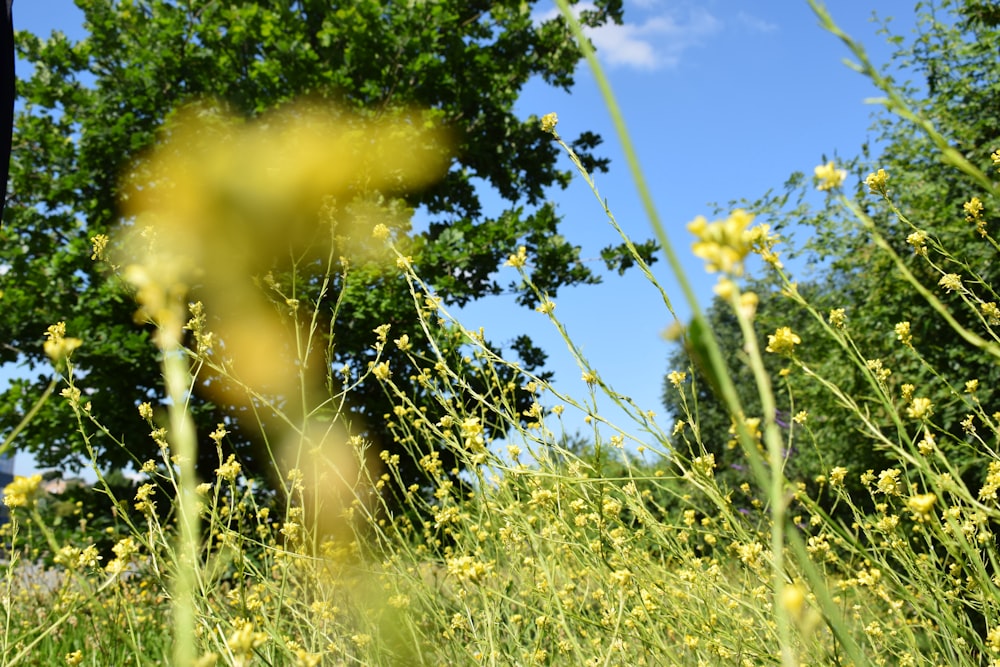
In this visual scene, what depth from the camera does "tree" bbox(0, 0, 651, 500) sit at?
5.84m

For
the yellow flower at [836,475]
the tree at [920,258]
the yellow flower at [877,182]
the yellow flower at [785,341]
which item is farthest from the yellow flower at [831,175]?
the tree at [920,258]

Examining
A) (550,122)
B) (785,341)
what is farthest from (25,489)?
(550,122)

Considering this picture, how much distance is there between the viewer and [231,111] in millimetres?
6730

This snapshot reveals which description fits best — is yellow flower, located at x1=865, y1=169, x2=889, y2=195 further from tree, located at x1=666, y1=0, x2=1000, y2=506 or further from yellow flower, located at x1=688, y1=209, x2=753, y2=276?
tree, located at x1=666, y1=0, x2=1000, y2=506

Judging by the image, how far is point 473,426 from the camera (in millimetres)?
1146

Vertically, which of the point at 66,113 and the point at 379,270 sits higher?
the point at 66,113

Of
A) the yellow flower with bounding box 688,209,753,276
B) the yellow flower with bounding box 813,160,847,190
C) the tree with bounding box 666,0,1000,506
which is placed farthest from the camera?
the tree with bounding box 666,0,1000,506

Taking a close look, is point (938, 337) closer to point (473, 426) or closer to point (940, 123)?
point (940, 123)

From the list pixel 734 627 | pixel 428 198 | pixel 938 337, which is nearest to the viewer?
pixel 734 627

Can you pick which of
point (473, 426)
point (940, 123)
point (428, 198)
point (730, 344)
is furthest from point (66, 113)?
point (730, 344)

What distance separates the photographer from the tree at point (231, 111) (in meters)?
5.84

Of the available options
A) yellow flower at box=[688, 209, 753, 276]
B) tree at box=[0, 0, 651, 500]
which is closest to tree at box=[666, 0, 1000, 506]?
tree at box=[0, 0, 651, 500]

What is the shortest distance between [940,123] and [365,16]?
17.1ft

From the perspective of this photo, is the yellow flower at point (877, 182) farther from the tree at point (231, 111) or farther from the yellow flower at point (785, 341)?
the tree at point (231, 111)
